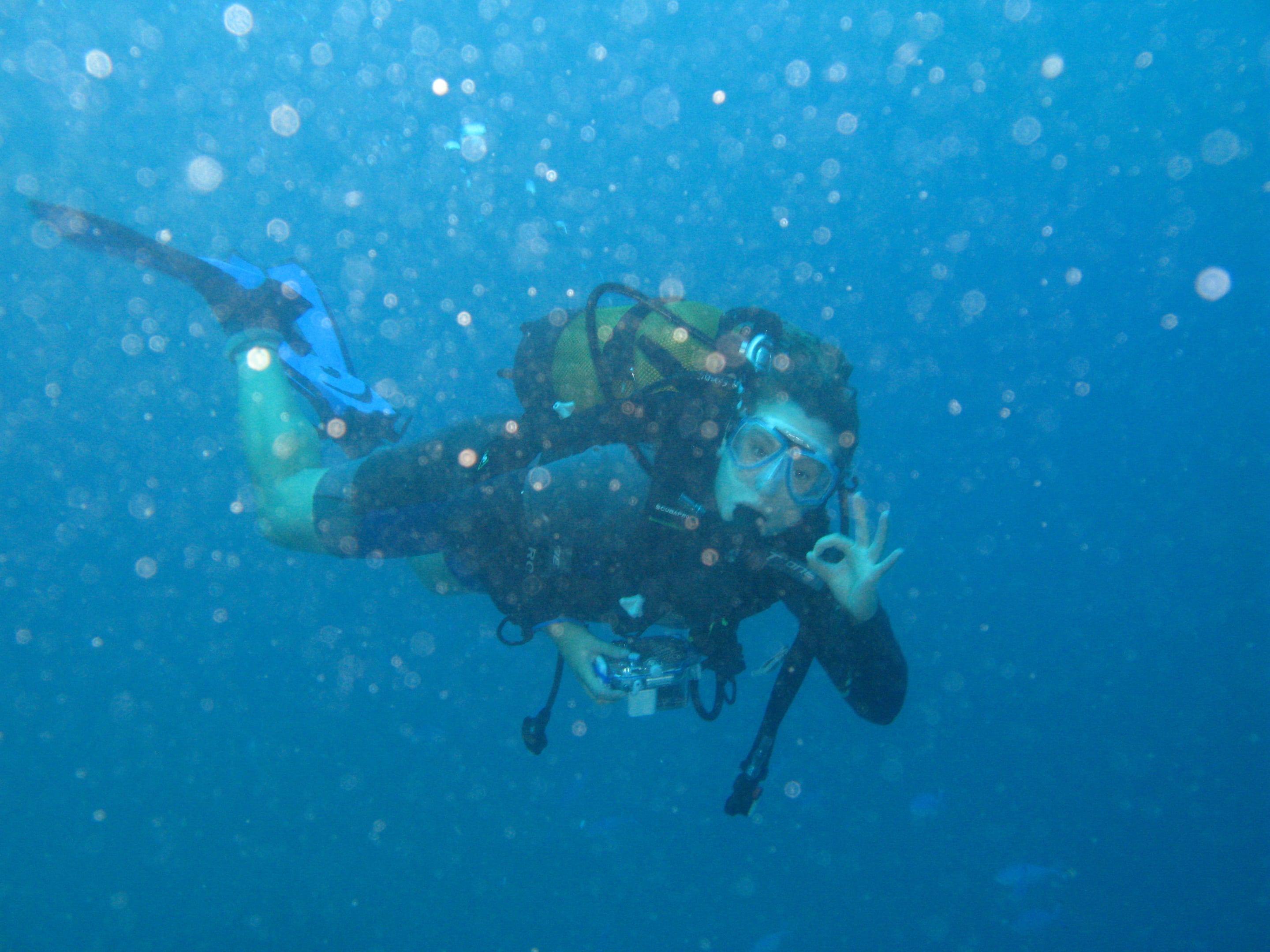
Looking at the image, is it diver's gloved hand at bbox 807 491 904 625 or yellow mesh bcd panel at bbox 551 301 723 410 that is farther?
yellow mesh bcd panel at bbox 551 301 723 410

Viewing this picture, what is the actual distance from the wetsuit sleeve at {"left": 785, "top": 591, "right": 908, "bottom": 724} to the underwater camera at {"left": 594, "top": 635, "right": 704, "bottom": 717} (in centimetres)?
60

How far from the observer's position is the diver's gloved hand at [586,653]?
280 cm

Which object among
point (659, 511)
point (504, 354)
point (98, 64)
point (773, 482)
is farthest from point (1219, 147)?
point (98, 64)

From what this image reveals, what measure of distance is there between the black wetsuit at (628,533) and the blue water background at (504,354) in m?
9.24

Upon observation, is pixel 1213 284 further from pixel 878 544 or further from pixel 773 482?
pixel 773 482

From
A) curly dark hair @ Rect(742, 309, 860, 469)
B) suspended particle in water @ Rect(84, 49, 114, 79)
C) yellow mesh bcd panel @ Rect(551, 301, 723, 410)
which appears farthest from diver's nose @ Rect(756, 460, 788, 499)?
suspended particle in water @ Rect(84, 49, 114, 79)

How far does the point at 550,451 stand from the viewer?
9.57ft

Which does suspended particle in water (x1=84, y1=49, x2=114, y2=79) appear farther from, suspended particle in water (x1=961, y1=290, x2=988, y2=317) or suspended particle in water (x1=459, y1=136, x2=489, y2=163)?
suspended particle in water (x1=961, y1=290, x2=988, y2=317)

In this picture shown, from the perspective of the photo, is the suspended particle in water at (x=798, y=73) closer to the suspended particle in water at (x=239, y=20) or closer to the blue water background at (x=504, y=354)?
the blue water background at (x=504, y=354)

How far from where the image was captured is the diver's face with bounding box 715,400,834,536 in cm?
264

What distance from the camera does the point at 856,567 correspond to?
266 cm

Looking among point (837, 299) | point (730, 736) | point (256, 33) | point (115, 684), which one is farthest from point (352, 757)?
point (837, 299)

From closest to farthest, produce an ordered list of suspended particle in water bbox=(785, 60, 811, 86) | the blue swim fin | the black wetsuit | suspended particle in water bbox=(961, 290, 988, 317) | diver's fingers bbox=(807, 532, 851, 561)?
the black wetsuit, diver's fingers bbox=(807, 532, 851, 561), the blue swim fin, suspended particle in water bbox=(785, 60, 811, 86), suspended particle in water bbox=(961, 290, 988, 317)

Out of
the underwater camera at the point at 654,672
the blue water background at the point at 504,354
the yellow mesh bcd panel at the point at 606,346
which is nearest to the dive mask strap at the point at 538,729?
the underwater camera at the point at 654,672
